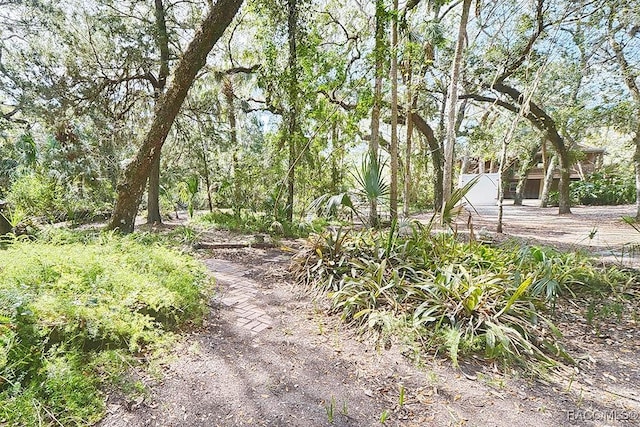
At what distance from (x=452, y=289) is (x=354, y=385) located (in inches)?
51.5

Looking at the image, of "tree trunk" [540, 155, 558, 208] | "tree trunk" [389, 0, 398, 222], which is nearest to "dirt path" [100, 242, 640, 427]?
"tree trunk" [389, 0, 398, 222]

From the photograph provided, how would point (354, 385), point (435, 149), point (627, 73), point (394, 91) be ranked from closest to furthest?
point (354, 385), point (394, 91), point (627, 73), point (435, 149)

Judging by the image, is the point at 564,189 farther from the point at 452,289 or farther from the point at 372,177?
the point at 452,289

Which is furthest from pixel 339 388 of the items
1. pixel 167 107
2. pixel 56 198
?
pixel 56 198

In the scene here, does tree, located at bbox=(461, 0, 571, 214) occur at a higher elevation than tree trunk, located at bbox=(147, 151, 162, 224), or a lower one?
higher

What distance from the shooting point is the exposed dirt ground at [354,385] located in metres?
1.73

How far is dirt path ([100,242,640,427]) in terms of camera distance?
172 centimetres

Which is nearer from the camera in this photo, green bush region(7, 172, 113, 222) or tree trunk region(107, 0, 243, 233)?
tree trunk region(107, 0, 243, 233)

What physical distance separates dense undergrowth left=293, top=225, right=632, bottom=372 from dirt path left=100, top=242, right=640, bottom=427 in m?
0.19

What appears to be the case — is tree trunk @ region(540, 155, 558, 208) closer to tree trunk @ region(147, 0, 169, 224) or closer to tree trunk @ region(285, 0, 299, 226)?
tree trunk @ region(285, 0, 299, 226)

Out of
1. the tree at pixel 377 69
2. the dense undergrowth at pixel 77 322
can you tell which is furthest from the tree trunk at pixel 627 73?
the dense undergrowth at pixel 77 322

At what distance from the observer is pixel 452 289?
2.75 meters

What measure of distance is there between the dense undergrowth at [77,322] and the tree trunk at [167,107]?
183cm

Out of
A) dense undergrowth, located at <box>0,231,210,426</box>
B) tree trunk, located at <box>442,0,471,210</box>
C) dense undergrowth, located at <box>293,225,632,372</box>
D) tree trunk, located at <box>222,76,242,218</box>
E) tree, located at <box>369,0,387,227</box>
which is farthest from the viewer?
tree trunk, located at <box>222,76,242,218</box>
